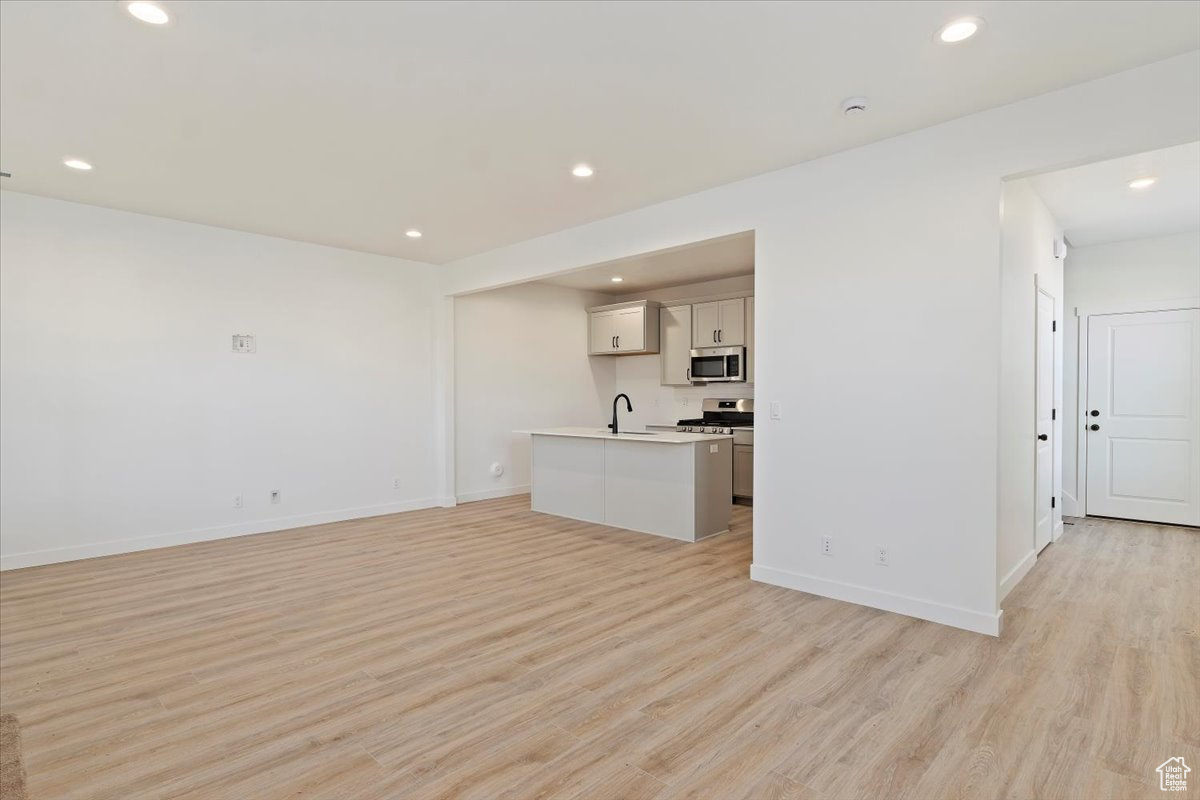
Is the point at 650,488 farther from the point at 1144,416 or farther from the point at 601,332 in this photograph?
the point at 1144,416

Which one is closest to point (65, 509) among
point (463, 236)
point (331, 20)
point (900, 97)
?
point (463, 236)

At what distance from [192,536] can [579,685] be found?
434 centimetres

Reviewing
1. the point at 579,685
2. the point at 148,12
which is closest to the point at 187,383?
the point at 148,12

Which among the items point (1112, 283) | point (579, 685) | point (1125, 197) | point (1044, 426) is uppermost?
point (1125, 197)

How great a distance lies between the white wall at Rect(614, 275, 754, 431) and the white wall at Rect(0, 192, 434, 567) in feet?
10.7

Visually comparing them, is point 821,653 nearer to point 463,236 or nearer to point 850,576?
point 850,576

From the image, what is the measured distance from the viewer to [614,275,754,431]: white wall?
24.5 feet

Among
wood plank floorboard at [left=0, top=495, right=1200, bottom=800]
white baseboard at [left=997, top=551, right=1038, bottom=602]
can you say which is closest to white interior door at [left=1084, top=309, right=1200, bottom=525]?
wood plank floorboard at [left=0, top=495, right=1200, bottom=800]

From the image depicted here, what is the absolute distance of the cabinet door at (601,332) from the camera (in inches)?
320

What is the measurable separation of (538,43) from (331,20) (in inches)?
32.1

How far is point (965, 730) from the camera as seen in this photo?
218 cm

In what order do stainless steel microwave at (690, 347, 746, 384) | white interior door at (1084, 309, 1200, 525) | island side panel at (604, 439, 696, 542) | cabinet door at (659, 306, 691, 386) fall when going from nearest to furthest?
island side panel at (604, 439, 696, 542), white interior door at (1084, 309, 1200, 525), stainless steel microwave at (690, 347, 746, 384), cabinet door at (659, 306, 691, 386)

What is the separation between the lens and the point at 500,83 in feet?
8.93

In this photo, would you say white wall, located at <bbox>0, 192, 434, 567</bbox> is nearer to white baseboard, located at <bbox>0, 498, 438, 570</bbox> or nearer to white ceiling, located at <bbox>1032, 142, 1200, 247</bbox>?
white baseboard, located at <bbox>0, 498, 438, 570</bbox>
